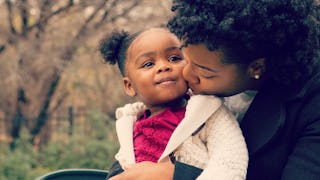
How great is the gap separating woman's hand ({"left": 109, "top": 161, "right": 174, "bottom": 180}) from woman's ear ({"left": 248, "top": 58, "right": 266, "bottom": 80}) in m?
0.45

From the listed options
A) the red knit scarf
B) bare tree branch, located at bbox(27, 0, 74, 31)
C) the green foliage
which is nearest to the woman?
the red knit scarf

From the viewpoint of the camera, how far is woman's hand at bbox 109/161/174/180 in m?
2.02

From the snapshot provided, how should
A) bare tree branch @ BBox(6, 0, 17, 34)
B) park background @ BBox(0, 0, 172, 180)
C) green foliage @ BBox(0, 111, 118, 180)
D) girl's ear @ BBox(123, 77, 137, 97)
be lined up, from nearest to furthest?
girl's ear @ BBox(123, 77, 137, 97) → green foliage @ BBox(0, 111, 118, 180) → park background @ BBox(0, 0, 172, 180) → bare tree branch @ BBox(6, 0, 17, 34)

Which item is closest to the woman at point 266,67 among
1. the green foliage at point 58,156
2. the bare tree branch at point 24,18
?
the green foliage at point 58,156

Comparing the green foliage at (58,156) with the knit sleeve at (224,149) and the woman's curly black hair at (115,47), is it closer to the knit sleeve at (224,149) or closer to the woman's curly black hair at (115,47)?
the woman's curly black hair at (115,47)

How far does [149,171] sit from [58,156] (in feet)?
17.8

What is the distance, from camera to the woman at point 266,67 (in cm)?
179

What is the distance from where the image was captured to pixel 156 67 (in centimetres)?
238

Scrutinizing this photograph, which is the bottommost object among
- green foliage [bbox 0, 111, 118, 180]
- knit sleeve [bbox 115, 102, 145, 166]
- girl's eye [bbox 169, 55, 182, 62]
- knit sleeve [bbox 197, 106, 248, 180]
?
green foliage [bbox 0, 111, 118, 180]

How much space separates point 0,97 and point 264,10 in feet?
29.3

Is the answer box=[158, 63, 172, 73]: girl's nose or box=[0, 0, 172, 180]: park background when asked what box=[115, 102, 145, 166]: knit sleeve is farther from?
box=[0, 0, 172, 180]: park background

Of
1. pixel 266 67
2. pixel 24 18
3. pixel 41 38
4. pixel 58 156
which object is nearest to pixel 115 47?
pixel 266 67

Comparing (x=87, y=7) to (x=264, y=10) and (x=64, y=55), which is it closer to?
(x=64, y=55)

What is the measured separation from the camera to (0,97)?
33.2 feet
